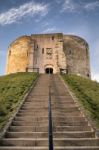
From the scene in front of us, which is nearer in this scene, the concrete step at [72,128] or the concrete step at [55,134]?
the concrete step at [55,134]

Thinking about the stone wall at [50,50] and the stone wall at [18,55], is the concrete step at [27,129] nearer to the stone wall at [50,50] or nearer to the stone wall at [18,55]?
the stone wall at [50,50]

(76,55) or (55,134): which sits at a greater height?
(76,55)

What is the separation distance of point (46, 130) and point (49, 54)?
1054 inches

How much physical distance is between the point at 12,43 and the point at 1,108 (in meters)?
27.7

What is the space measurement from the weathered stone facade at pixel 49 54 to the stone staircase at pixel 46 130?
22760 millimetres

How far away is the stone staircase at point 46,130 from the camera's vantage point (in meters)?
6.82

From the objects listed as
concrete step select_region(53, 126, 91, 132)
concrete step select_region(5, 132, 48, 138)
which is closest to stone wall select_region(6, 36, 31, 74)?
concrete step select_region(53, 126, 91, 132)

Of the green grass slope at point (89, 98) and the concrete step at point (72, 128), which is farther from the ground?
the green grass slope at point (89, 98)

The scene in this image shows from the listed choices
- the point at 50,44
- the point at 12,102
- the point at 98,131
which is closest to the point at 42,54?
the point at 50,44

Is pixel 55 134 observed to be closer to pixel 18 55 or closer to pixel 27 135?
pixel 27 135

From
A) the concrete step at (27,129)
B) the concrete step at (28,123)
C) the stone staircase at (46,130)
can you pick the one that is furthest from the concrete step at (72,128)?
the concrete step at (28,123)

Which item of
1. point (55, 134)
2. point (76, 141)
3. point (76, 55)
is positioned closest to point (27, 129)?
point (55, 134)

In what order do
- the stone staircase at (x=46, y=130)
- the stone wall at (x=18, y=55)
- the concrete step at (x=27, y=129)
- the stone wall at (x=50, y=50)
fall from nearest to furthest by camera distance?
the stone staircase at (x=46, y=130)
the concrete step at (x=27, y=129)
the stone wall at (x=50, y=50)
the stone wall at (x=18, y=55)

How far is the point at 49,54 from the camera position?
1346 inches
